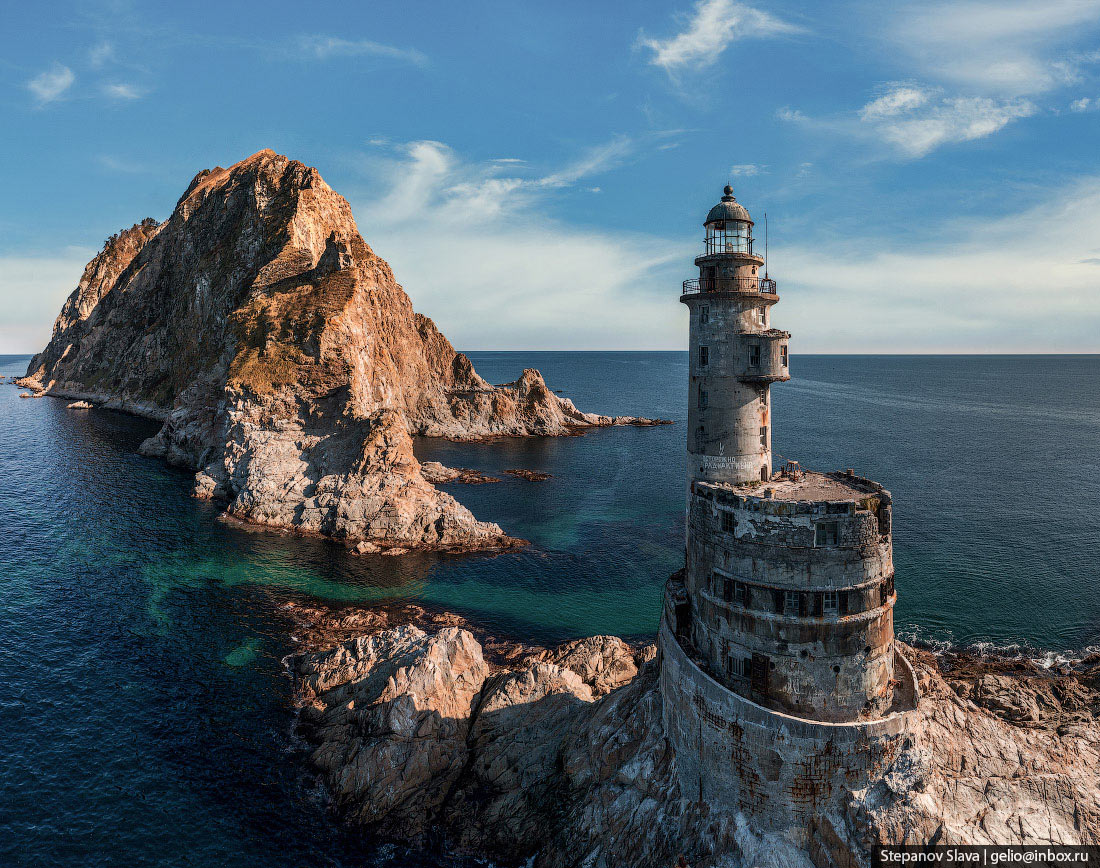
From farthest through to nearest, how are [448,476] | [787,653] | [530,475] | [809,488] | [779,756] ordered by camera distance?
[530,475] → [448,476] → [809,488] → [787,653] → [779,756]

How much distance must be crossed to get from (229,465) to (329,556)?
23.9m

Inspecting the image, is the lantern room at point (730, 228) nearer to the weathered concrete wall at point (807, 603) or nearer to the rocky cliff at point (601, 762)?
the weathered concrete wall at point (807, 603)

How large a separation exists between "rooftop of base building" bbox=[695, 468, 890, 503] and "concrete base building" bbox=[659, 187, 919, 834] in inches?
4.2

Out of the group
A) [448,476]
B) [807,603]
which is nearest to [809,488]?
[807,603]

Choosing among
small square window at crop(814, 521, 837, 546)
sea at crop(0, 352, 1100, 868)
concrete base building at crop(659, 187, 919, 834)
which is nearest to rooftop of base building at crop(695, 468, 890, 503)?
concrete base building at crop(659, 187, 919, 834)

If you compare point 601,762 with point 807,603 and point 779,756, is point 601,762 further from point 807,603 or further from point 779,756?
point 807,603

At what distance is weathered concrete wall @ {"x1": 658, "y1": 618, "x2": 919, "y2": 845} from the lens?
23.4m

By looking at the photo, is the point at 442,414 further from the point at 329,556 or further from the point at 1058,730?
the point at 1058,730

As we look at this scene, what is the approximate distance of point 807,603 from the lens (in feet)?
77.6

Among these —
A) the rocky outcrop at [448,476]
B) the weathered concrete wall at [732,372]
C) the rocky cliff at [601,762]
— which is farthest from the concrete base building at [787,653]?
the rocky outcrop at [448,476]

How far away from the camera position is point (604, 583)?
178 ft

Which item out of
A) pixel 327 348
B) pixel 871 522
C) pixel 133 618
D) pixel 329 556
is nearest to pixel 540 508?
pixel 329 556

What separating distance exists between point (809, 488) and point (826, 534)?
4162 millimetres

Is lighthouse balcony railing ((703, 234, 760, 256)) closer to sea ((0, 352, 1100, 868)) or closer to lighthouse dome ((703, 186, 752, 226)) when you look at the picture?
lighthouse dome ((703, 186, 752, 226))
